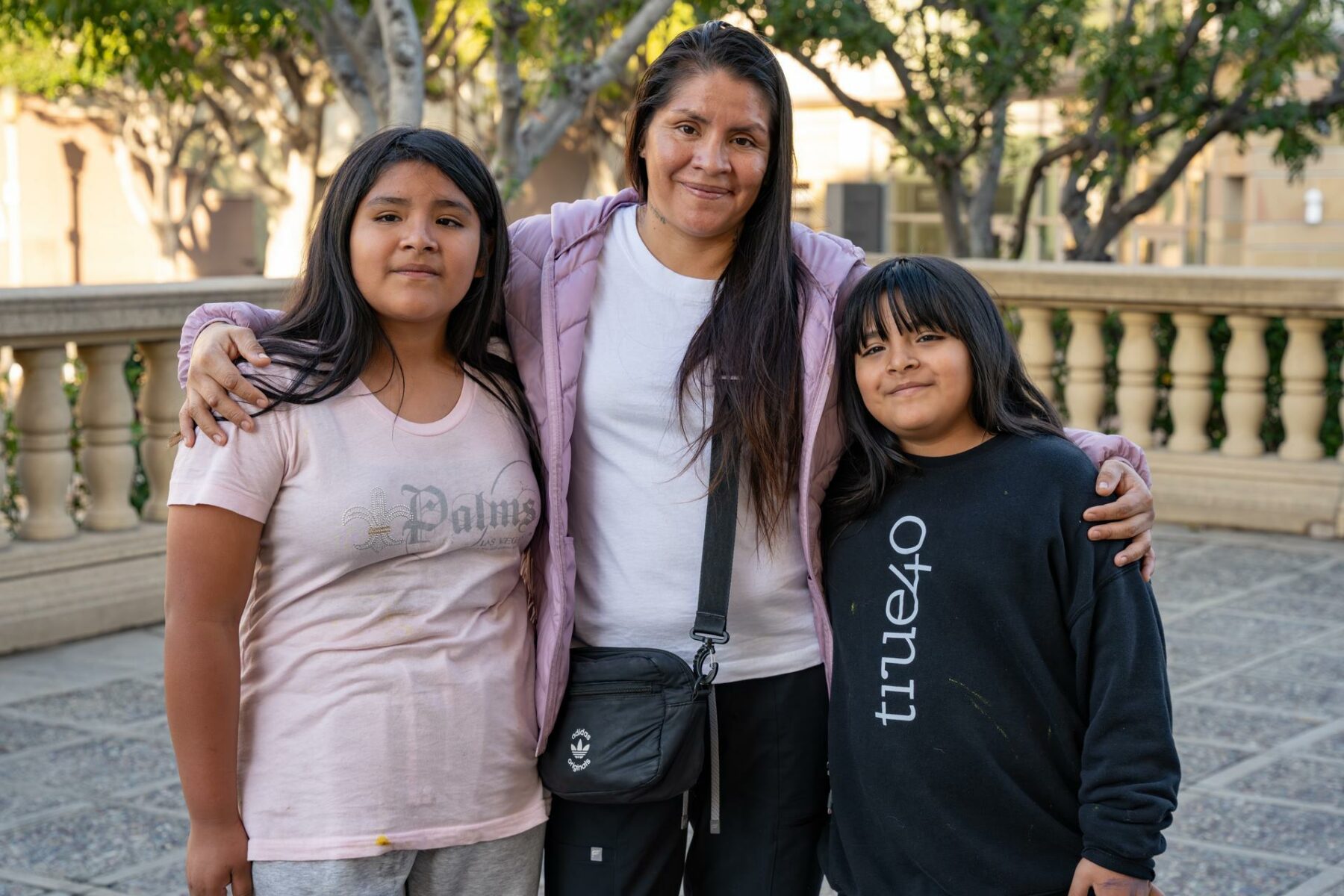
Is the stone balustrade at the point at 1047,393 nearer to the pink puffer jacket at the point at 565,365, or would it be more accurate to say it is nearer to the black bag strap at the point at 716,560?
the pink puffer jacket at the point at 565,365

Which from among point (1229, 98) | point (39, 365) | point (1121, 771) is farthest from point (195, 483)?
point (1229, 98)

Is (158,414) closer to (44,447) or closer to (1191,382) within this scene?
(44,447)

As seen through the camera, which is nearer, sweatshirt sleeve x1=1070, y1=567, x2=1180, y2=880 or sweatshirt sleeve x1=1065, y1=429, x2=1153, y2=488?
sweatshirt sleeve x1=1070, y1=567, x2=1180, y2=880

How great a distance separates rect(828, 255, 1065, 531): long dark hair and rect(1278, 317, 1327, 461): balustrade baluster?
569 centimetres

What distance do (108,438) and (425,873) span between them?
4309 millimetres

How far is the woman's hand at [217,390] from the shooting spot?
7.18 ft

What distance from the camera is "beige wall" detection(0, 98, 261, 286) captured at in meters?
33.2

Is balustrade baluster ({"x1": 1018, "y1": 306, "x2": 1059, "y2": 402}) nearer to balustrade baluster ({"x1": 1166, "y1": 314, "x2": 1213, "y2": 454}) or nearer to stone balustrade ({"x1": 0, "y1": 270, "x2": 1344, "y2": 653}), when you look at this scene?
stone balustrade ({"x1": 0, "y1": 270, "x2": 1344, "y2": 653})

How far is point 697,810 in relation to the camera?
Answer: 2637 millimetres

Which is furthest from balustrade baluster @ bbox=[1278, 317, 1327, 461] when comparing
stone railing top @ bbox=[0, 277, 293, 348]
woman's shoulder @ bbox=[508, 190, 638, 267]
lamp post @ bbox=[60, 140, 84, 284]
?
lamp post @ bbox=[60, 140, 84, 284]

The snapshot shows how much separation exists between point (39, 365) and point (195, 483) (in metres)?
4.07

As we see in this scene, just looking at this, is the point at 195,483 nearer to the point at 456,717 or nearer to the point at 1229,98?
the point at 456,717

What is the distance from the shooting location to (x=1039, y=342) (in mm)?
8453

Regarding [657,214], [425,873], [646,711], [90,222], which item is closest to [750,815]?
[646,711]
